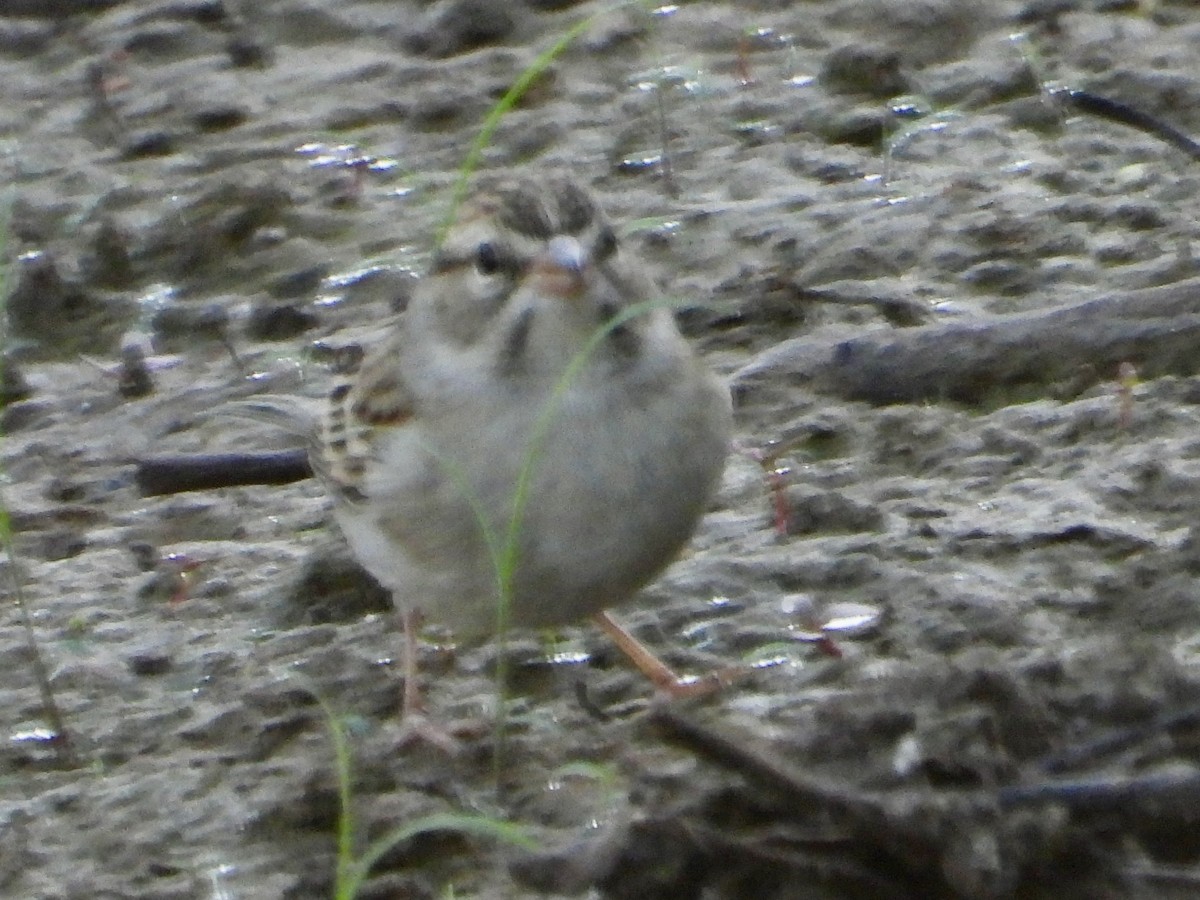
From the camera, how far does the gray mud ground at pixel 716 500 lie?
11.3 feet

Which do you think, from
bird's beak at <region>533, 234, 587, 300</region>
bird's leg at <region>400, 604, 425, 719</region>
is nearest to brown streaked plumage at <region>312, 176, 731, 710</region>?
bird's beak at <region>533, 234, 587, 300</region>

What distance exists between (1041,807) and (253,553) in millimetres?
2788

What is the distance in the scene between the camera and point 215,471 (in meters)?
5.81

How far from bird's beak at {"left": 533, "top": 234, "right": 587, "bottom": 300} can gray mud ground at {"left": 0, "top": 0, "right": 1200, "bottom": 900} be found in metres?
0.84

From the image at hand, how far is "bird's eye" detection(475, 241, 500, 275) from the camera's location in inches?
181

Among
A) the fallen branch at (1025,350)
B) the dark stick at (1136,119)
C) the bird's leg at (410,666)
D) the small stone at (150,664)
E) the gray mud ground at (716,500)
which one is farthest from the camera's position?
the dark stick at (1136,119)

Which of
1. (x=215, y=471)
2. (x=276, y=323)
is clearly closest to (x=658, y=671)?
(x=215, y=471)

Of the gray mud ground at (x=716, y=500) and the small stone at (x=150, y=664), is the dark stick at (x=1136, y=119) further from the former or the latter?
the small stone at (x=150, y=664)

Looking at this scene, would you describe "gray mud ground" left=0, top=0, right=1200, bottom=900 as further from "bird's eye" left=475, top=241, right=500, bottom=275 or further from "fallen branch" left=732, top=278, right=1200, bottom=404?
"bird's eye" left=475, top=241, right=500, bottom=275

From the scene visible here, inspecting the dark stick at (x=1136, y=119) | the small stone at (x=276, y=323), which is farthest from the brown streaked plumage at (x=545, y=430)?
the small stone at (x=276, y=323)

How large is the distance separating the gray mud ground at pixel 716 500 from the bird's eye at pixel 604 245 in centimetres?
88

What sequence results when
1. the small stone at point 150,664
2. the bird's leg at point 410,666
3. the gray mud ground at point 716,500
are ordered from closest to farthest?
1. the gray mud ground at point 716,500
2. the bird's leg at point 410,666
3. the small stone at point 150,664

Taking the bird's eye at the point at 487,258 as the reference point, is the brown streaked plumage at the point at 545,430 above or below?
below

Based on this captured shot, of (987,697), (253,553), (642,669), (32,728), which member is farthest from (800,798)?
(253,553)
